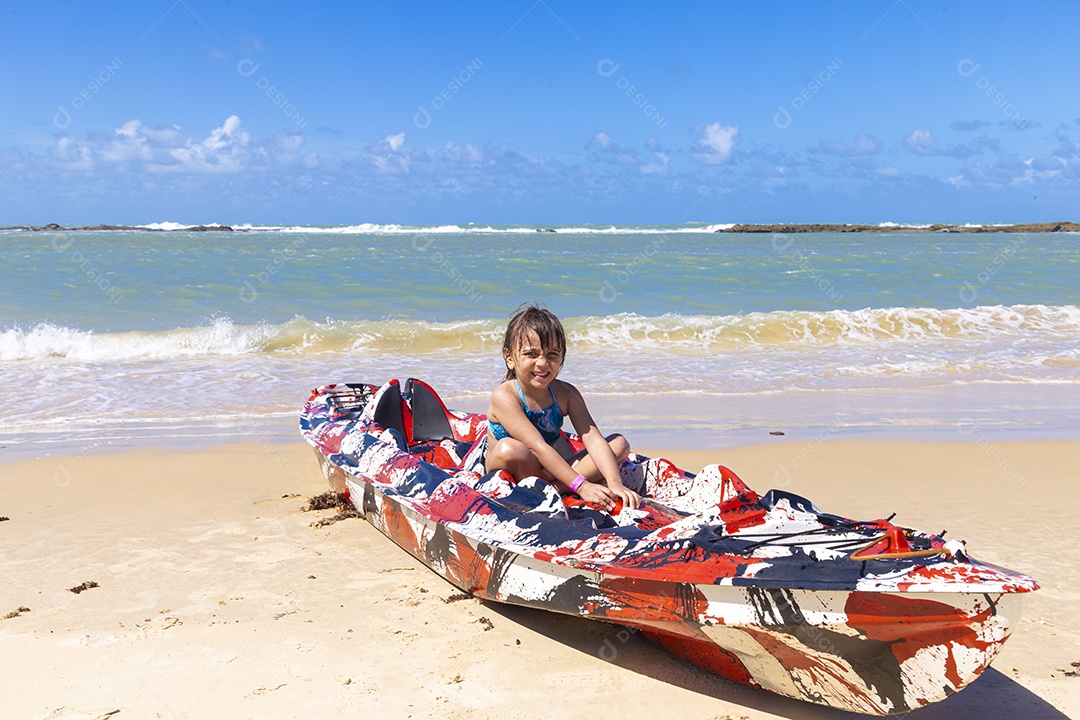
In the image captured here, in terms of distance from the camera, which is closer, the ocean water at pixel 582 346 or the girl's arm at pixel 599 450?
the girl's arm at pixel 599 450

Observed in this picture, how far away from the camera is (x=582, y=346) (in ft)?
45.3

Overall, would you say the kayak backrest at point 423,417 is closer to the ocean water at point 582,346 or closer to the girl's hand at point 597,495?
the ocean water at point 582,346

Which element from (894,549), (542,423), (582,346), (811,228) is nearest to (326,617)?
(542,423)

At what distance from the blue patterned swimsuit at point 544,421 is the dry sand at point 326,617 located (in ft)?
2.78

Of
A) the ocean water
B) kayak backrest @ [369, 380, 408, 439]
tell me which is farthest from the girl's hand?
the ocean water

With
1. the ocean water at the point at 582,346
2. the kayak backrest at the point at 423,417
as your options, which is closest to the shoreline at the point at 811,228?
the ocean water at the point at 582,346

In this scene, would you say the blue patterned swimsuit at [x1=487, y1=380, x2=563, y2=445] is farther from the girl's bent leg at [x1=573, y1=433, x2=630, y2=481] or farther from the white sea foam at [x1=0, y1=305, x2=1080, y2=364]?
the white sea foam at [x1=0, y1=305, x2=1080, y2=364]

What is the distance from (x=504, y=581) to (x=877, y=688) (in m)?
1.56

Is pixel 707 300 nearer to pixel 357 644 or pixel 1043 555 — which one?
pixel 1043 555

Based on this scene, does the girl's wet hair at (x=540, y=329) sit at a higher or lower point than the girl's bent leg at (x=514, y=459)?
higher

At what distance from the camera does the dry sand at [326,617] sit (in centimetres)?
344

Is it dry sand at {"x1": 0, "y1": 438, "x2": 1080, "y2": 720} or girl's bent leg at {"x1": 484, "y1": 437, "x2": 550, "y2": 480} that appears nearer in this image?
dry sand at {"x1": 0, "y1": 438, "x2": 1080, "y2": 720}

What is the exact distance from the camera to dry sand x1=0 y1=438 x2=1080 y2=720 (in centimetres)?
344

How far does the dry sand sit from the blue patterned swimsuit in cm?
85
